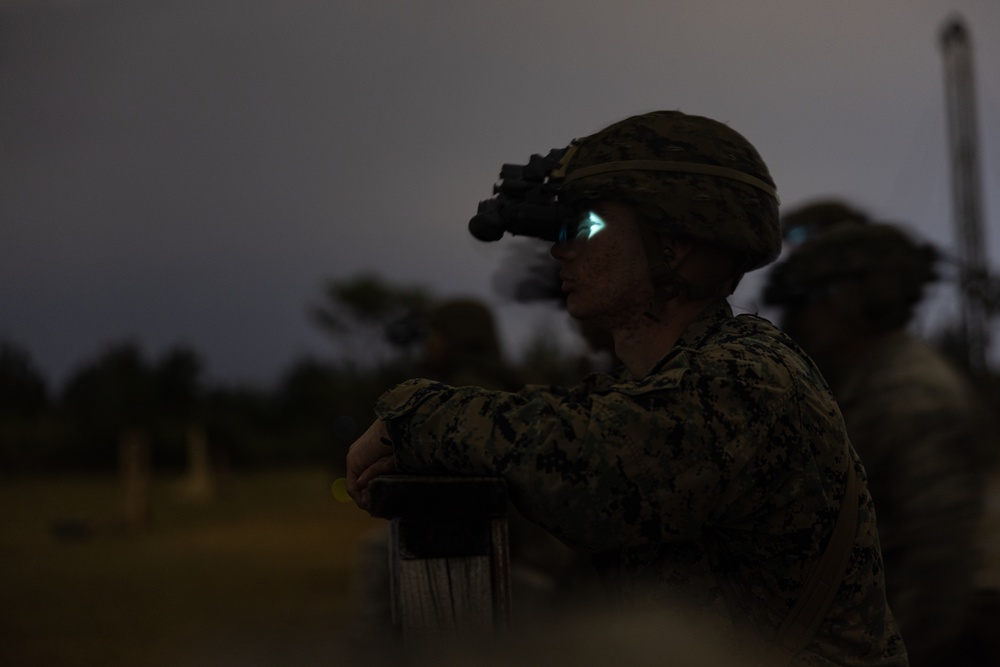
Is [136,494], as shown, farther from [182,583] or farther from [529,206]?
[529,206]

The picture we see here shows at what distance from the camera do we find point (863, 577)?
194 cm

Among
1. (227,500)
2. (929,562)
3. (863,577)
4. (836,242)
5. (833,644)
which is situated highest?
(836,242)

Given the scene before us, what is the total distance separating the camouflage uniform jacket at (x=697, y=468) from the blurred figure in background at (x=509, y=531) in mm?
3007

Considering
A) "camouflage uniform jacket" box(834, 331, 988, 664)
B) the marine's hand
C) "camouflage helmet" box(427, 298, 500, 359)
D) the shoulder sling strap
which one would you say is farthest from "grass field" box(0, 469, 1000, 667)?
"camouflage helmet" box(427, 298, 500, 359)

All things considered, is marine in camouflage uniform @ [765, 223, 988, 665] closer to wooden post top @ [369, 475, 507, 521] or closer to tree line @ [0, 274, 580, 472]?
wooden post top @ [369, 475, 507, 521]

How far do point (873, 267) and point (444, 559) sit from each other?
3.64 m

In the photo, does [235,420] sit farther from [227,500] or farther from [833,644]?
[833,644]

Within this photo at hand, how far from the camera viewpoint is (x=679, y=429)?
5.28 ft

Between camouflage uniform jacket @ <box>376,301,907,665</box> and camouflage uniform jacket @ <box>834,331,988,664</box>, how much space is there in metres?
1.96

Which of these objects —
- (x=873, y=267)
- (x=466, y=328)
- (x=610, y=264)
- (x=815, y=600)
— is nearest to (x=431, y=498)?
(x=610, y=264)

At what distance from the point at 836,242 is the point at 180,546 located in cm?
1703

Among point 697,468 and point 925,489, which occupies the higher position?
point 697,468

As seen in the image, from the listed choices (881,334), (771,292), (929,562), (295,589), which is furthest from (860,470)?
(295,589)

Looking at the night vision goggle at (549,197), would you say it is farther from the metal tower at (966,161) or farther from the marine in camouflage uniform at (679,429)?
the metal tower at (966,161)
